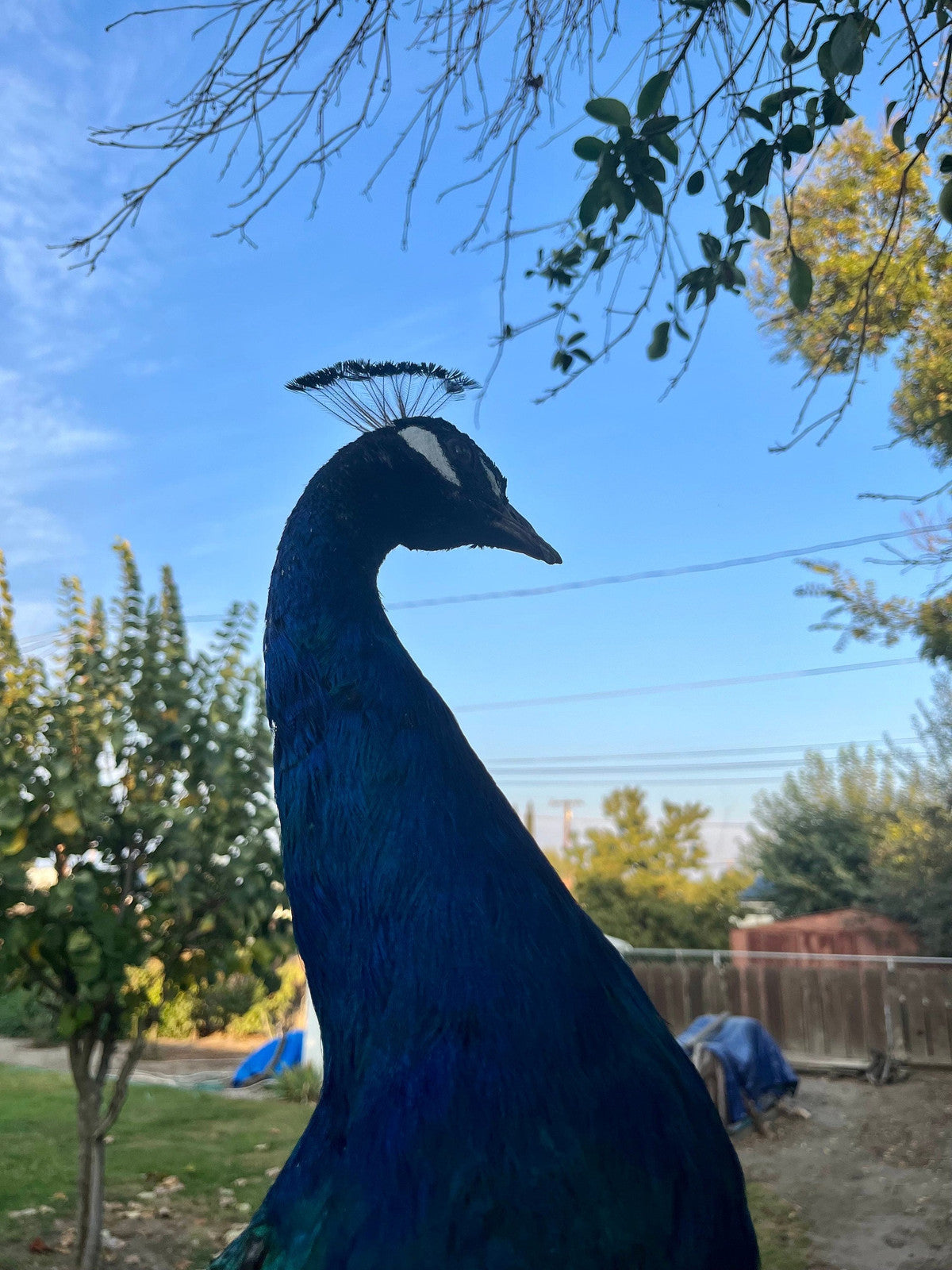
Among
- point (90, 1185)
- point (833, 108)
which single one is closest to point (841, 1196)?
point (90, 1185)

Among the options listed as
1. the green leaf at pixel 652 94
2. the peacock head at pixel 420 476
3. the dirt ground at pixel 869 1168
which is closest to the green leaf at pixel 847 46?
the green leaf at pixel 652 94

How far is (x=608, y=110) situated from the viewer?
1.65m

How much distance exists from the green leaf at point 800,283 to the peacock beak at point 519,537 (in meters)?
0.87

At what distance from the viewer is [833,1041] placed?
1139 cm

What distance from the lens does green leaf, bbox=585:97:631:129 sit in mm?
1646

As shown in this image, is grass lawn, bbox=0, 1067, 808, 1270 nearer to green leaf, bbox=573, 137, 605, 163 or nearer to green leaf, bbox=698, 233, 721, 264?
green leaf, bbox=698, 233, 721, 264

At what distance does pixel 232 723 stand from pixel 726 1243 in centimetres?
374

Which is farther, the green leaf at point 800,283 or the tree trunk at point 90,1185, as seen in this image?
the tree trunk at point 90,1185

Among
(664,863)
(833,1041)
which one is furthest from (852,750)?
(833,1041)

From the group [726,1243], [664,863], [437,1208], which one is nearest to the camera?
[437,1208]

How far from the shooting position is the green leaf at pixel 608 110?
165 cm

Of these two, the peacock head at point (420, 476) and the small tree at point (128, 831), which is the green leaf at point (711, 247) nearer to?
the peacock head at point (420, 476)

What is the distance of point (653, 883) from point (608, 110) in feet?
47.7

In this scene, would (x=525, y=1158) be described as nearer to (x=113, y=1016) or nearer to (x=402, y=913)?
(x=402, y=913)
